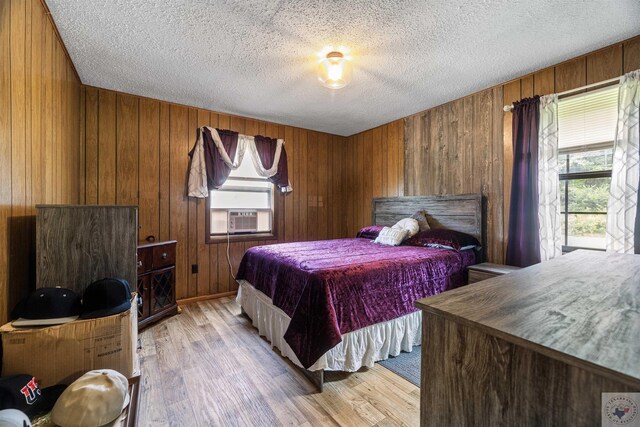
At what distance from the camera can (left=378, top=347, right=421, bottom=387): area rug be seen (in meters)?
1.98

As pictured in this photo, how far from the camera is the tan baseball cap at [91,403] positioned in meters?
0.99

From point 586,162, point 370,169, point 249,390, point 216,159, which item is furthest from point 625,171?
point 216,159

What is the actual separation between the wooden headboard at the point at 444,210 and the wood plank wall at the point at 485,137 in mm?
109

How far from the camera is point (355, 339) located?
2010mm

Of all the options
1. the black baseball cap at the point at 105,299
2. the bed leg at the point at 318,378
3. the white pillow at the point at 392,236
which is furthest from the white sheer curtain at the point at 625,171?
the black baseball cap at the point at 105,299

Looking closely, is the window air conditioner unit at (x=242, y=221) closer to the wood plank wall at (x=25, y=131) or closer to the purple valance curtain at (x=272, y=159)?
the purple valance curtain at (x=272, y=159)

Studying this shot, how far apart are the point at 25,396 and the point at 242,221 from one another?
3.02m

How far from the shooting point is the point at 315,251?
2.78m

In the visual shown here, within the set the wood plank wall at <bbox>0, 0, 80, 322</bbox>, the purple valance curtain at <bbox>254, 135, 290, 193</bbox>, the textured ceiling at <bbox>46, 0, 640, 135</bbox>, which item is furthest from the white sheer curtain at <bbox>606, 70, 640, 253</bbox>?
the wood plank wall at <bbox>0, 0, 80, 322</bbox>

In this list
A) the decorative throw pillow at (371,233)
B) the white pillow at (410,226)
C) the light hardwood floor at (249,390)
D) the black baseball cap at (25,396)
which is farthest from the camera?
the decorative throw pillow at (371,233)

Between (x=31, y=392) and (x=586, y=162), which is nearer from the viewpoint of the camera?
(x=31, y=392)

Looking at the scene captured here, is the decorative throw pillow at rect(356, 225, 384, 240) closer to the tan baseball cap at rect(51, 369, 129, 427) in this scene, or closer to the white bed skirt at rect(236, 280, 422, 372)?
the white bed skirt at rect(236, 280, 422, 372)

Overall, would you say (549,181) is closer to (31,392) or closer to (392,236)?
(392,236)

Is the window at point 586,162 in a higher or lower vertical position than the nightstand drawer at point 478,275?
higher
